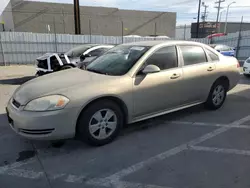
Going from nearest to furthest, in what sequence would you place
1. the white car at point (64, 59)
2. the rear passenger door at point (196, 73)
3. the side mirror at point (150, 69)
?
the side mirror at point (150, 69) → the rear passenger door at point (196, 73) → the white car at point (64, 59)

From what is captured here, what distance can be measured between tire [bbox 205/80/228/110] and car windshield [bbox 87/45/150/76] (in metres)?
1.90

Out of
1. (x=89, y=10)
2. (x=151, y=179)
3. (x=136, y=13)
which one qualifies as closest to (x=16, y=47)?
(x=151, y=179)

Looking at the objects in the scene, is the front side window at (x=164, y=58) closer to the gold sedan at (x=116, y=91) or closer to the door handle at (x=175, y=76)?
the gold sedan at (x=116, y=91)

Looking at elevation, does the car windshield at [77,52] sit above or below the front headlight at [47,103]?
above

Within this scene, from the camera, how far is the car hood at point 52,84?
3.11m

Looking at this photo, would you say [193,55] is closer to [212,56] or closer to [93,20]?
[212,56]

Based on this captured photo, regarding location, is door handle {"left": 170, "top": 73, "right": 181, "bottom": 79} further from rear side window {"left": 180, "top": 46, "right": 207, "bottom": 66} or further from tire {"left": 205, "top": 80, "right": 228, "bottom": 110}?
tire {"left": 205, "top": 80, "right": 228, "bottom": 110}

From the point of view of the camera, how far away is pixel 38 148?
11.2 feet

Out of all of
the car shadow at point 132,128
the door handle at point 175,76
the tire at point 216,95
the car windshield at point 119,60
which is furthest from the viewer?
the tire at point 216,95

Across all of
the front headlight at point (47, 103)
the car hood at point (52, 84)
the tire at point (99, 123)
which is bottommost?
the tire at point (99, 123)

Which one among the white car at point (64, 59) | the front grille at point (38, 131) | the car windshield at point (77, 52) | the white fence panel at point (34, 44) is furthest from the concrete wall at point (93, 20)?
the front grille at point (38, 131)

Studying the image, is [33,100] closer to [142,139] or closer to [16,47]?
[142,139]

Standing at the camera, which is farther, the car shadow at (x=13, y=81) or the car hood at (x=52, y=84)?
the car shadow at (x=13, y=81)

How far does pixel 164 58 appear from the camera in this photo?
4020 mm
